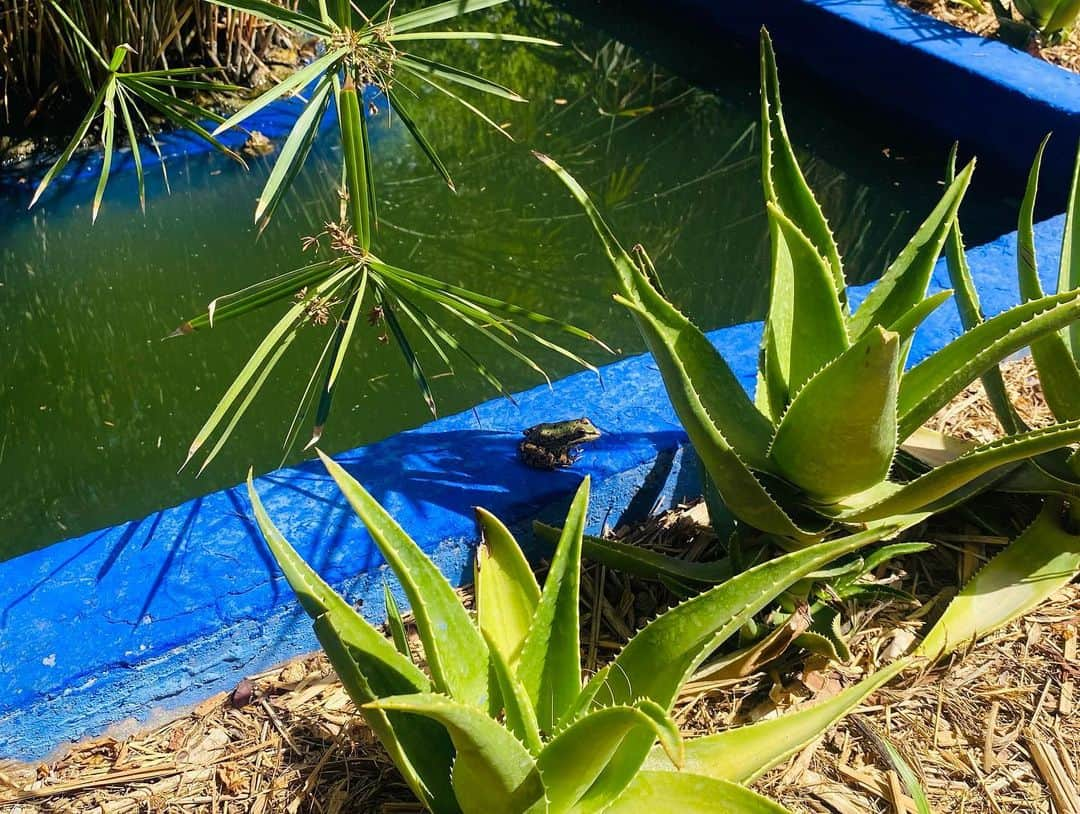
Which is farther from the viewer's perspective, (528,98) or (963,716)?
(528,98)

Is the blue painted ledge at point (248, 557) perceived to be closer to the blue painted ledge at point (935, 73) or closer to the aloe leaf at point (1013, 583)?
the aloe leaf at point (1013, 583)

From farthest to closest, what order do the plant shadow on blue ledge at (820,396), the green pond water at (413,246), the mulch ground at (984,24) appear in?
the mulch ground at (984,24)
the green pond water at (413,246)
the plant shadow on blue ledge at (820,396)

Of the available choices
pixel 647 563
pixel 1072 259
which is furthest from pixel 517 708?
pixel 1072 259

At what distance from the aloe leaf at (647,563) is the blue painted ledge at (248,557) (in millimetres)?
146

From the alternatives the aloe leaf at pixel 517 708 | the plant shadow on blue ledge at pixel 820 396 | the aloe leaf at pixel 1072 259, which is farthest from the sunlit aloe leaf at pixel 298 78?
the aloe leaf at pixel 1072 259

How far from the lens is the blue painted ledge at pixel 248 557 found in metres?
1.63

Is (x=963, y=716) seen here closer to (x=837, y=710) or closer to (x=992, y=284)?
(x=837, y=710)

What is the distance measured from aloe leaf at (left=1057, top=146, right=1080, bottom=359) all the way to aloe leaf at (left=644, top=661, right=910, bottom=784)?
89 cm

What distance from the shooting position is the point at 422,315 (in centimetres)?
206

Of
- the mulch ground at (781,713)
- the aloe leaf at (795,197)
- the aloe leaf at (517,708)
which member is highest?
the aloe leaf at (795,197)

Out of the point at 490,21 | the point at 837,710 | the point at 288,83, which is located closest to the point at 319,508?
the point at 288,83

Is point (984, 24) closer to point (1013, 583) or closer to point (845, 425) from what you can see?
point (1013, 583)

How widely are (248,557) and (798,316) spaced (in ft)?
3.26

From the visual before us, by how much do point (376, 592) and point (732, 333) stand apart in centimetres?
100
